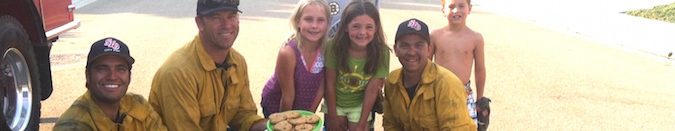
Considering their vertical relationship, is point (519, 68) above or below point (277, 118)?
below

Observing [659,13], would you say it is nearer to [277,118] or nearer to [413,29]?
[413,29]

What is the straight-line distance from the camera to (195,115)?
3492 millimetres

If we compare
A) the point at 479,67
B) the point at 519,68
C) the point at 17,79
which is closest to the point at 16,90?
the point at 17,79

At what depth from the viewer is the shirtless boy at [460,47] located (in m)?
4.44

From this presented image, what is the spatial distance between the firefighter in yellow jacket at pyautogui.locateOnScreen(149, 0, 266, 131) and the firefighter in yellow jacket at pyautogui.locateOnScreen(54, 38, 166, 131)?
268 millimetres

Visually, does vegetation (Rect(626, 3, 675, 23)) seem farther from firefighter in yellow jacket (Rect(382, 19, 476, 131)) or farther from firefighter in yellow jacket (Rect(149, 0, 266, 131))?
firefighter in yellow jacket (Rect(149, 0, 266, 131))

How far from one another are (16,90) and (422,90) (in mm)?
2790

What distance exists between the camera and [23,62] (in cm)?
465

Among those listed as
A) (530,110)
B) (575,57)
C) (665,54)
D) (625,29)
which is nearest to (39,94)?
(530,110)

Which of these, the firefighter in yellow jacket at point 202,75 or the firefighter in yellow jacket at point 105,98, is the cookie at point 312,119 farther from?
the firefighter in yellow jacket at point 105,98

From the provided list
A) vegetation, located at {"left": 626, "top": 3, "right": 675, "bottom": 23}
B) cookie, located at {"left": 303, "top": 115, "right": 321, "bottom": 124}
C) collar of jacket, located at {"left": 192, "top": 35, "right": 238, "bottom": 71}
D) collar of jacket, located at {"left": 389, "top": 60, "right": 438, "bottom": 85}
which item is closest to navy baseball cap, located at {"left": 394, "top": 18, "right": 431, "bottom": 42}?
collar of jacket, located at {"left": 389, "top": 60, "right": 438, "bottom": 85}

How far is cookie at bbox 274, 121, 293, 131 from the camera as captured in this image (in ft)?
10.6

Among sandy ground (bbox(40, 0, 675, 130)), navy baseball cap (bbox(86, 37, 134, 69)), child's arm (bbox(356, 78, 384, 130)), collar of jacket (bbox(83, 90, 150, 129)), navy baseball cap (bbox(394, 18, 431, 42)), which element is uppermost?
navy baseball cap (bbox(394, 18, 431, 42))

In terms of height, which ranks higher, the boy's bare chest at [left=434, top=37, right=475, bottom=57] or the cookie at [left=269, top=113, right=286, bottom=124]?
the boy's bare chest at [left=434, top=37, right=475, bottom=57]
